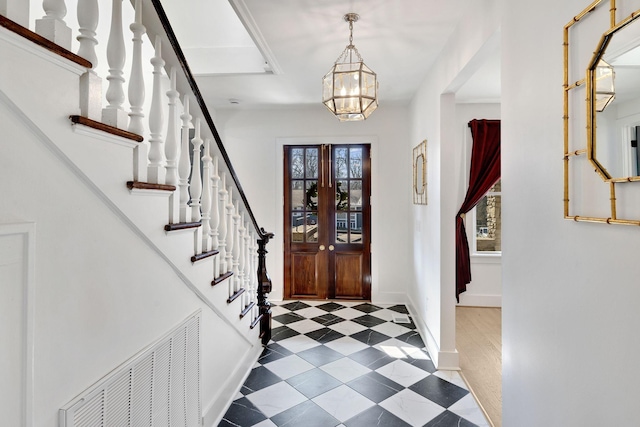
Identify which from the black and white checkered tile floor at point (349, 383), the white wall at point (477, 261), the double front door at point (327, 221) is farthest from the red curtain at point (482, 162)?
the black and white checkered tile floor at point (349, 383)

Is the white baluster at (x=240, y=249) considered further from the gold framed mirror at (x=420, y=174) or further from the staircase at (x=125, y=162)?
the gold framed mirror at (x=420, y=174)

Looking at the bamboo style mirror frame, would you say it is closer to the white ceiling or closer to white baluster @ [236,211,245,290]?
the white ceiling

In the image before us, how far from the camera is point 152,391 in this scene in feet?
4.69

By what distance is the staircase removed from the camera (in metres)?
0.89

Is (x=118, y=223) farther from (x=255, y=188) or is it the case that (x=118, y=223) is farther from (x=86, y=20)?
(x=255, y=188)

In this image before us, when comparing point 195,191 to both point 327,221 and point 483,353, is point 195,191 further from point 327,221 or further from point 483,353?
point 327,221

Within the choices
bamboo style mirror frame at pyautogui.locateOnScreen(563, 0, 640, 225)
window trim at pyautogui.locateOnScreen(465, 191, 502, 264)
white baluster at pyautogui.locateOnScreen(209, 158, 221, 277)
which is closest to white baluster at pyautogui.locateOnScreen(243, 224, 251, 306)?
white baluster at pyautogui.locateOnScreen(209, 158, 221, 277)

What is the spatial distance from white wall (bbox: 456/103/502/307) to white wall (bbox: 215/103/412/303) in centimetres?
68

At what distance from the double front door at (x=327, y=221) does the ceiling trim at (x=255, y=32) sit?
5.28 ft

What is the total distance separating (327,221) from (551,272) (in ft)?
11.6

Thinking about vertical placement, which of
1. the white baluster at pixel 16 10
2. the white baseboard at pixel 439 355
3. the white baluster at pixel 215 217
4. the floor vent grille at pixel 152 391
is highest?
the white baluster at pixel 16 10

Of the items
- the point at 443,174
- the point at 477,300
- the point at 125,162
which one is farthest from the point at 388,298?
the point at 125,162

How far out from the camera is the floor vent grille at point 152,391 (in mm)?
1105

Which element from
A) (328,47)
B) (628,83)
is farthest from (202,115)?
(628,83)
